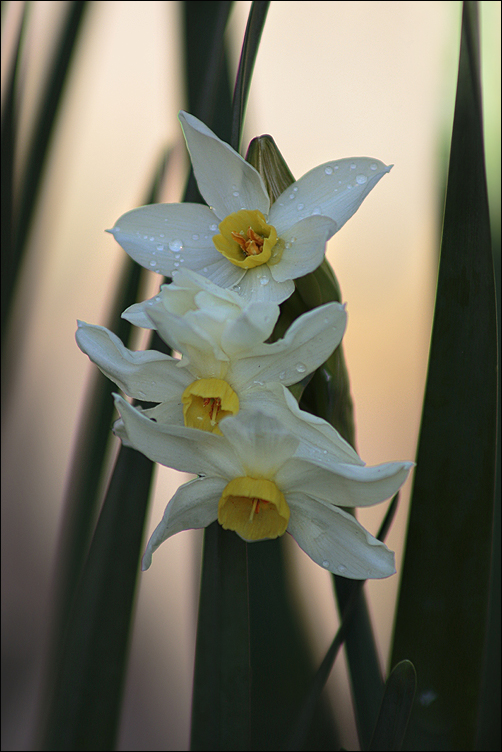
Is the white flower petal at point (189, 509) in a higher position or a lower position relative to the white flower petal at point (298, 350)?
lower

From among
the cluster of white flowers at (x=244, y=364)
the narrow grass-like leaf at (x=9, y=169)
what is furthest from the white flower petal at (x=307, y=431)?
the narrow grass-like leaf at (x=9, y=169)

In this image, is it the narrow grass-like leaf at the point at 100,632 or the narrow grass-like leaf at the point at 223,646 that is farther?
the narrow grass-like leaf at the point at 100,632

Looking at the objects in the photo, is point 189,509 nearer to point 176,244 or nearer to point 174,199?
point 176,244

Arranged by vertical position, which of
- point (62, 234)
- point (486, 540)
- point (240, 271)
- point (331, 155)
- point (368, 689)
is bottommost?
point (368, 689)

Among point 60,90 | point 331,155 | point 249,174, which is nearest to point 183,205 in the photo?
point 249,174

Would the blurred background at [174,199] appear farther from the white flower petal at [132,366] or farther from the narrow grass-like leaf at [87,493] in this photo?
the white flower petal at [132,366]

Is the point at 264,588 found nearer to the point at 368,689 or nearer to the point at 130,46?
the point at 368,689
